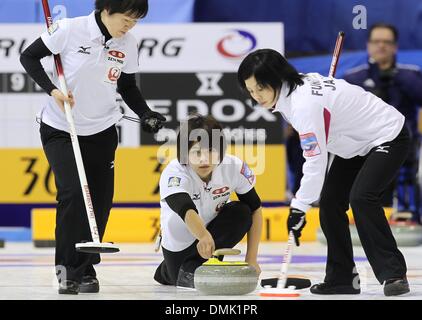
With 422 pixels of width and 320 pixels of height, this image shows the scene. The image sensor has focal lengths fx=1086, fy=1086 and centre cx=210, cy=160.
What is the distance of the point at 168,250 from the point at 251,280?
0.78 meters

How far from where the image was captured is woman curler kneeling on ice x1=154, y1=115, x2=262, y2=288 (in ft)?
20.1

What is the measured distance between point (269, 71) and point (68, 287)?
5.32 feet

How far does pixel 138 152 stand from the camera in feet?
37.3

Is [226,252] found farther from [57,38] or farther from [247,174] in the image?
[57,38]

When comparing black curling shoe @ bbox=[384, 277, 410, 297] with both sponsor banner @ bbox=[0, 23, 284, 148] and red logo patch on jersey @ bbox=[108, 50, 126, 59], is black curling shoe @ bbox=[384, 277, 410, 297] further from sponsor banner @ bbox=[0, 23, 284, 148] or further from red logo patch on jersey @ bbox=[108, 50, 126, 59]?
sponsor banner @ bbox=[0, 23, 284, 148]

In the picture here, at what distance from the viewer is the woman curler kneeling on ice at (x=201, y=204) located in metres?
6.12

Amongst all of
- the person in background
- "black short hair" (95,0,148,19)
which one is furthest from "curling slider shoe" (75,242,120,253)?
the person in background

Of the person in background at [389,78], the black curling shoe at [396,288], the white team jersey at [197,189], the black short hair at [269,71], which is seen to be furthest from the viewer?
the person in background at [389,78]

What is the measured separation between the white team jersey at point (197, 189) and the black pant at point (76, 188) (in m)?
0.36

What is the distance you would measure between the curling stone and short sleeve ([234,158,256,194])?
2.00 ft

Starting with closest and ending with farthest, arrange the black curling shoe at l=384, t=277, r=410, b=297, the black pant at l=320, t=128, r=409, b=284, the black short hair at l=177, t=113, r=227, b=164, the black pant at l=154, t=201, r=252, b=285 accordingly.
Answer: the black curling shoe at l=384, t=277, r=410, b=297 → the black pant at l=320, t=128, r=409, b=284 → the black short hair at l=177, t=113, r=227, b=164 → the black pant at l=154, t=201, r=252, b=285

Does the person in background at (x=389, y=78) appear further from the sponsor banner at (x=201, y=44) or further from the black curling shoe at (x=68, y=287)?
the black curling shoe at (x=68, y=287)

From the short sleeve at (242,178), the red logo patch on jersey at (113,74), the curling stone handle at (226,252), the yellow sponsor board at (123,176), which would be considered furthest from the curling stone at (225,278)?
the yellow sponsor board at (123,176)
